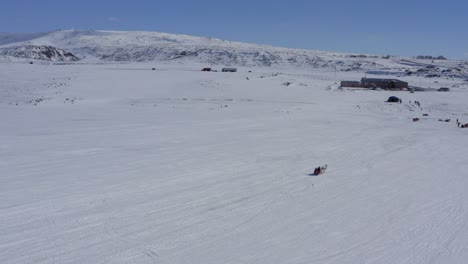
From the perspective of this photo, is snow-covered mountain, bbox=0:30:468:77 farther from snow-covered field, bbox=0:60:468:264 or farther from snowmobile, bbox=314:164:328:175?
snowmobile, bbox=314:164:328:175

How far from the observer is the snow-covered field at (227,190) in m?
5.38

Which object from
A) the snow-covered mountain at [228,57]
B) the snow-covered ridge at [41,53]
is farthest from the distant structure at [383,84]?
the snow-covered ridge at [41,53]

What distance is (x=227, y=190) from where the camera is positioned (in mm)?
7637

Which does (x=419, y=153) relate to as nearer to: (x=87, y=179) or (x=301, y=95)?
(x=87, y=179)

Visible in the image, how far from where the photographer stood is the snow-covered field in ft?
17.6

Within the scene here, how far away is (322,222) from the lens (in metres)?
6.36

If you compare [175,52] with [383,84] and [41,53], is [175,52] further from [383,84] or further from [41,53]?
[383,84]

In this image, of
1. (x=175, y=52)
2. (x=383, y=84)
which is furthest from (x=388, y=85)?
(x=175, y=52)

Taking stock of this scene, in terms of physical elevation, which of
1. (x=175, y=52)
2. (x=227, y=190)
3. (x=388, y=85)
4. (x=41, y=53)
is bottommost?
(x=388, y=85)

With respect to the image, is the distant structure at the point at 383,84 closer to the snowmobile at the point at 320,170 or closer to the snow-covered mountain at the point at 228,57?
the snow-covered mountain at the point at 228,57

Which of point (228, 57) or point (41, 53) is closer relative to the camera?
point (41, 53)

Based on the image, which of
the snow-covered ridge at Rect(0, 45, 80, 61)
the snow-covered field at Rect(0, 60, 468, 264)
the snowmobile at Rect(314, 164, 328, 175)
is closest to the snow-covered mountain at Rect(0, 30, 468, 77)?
the snow-covered ridge at Rect(0, 45, 80, 61)

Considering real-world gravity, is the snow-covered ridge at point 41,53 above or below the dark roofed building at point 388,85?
above

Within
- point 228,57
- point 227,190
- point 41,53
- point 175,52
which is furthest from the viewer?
point 175,52
